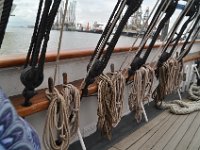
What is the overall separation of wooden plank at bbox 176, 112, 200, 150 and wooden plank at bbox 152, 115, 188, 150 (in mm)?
107

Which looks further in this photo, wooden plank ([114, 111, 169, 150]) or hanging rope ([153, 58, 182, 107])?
hanging rope ([153, 58, 182, 107])

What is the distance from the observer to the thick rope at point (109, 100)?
6.93 ft

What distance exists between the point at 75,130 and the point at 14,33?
905 mm

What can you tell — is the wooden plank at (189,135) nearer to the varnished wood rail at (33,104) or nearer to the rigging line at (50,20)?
the varnished wood rail at (33,104)

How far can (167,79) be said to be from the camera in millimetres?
3119

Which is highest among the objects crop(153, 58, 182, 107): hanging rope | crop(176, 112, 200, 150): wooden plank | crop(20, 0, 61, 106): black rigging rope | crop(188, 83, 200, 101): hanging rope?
crop(20, 0, 61, 106): black rigging rope

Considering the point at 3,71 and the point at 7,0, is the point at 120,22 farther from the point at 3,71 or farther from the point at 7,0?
the point at 7,0

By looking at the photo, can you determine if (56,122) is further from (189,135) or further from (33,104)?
(189,135)

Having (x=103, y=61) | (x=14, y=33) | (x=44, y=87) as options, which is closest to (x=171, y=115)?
(x=103, y=61)

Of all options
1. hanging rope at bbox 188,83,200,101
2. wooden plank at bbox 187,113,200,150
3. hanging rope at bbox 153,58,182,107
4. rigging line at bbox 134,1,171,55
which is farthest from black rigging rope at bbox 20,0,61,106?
hanging rope at bbox 188,83,200,101

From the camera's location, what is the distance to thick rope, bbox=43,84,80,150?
1.67 meters

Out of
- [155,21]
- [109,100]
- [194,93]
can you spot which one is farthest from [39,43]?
[194,93]

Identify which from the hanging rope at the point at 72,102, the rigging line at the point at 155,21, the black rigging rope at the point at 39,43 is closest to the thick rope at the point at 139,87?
the rigging line at the point at 155,21

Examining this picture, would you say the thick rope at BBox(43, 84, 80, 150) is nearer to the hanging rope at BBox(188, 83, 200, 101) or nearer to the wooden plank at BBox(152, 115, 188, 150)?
the wooden plank at BBox(152, 115, 188, 150)
